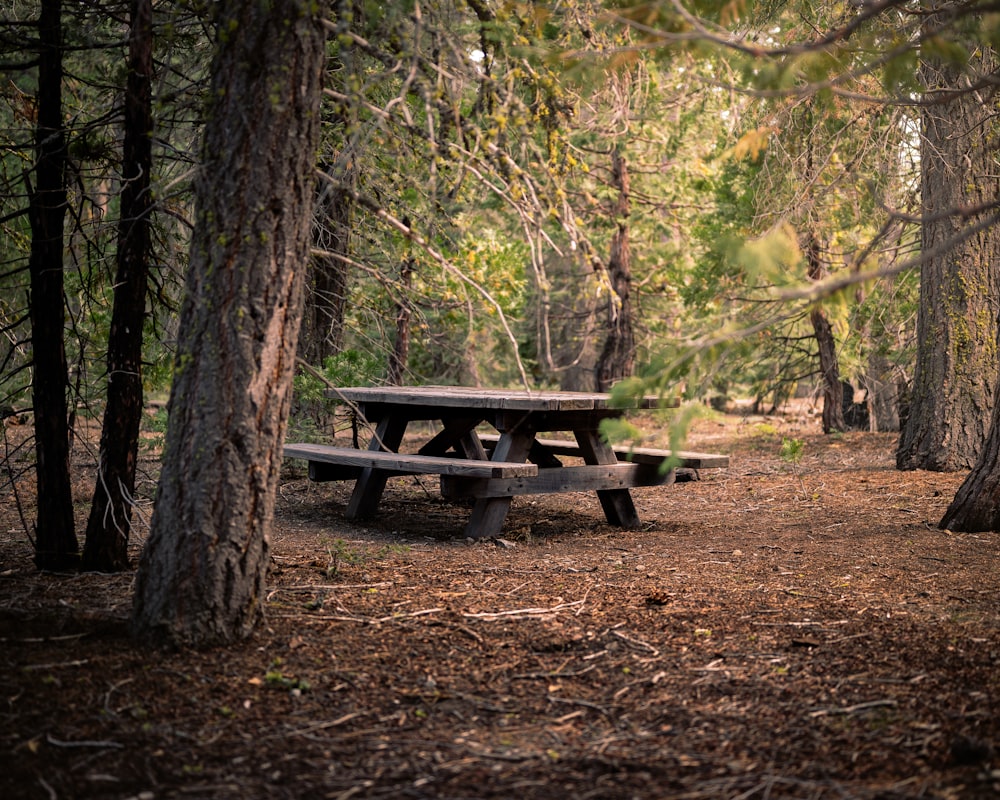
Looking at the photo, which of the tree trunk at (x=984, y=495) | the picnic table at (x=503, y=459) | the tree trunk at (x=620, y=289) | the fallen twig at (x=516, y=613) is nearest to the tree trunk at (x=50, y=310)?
the picnic table at (x=503, y=459)

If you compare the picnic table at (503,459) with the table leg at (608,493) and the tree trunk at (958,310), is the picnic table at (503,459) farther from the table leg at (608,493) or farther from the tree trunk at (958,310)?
the tree trunk at (958,310)

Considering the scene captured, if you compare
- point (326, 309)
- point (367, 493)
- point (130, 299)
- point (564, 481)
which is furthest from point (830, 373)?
point (130, 299)

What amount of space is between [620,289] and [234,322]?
566 inches

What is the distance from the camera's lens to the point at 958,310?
32.7ft

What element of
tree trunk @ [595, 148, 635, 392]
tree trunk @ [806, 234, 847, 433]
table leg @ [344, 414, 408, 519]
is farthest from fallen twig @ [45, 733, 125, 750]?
tree trunk @ [595, 148, 635, 392]

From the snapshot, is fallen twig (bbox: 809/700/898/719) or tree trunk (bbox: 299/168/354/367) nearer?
fallen twig (bbox: 809/700/898/719)

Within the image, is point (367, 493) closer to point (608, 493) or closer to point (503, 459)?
point (503, 459)

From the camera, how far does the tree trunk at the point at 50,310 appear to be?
197 inches

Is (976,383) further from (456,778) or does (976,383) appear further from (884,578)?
(456,778)

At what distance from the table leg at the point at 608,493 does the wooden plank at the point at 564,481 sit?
13 centimetres

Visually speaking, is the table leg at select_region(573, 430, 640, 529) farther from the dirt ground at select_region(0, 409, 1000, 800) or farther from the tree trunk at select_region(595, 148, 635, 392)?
the tree trunk at select_region(595, 148, 635, 392)

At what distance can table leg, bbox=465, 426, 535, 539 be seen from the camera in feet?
23.2

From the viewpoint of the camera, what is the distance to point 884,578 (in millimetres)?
5656

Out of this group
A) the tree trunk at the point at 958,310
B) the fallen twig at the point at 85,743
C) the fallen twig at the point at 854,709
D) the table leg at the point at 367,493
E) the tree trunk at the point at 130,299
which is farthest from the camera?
the tree trunk at the point at 958,310
